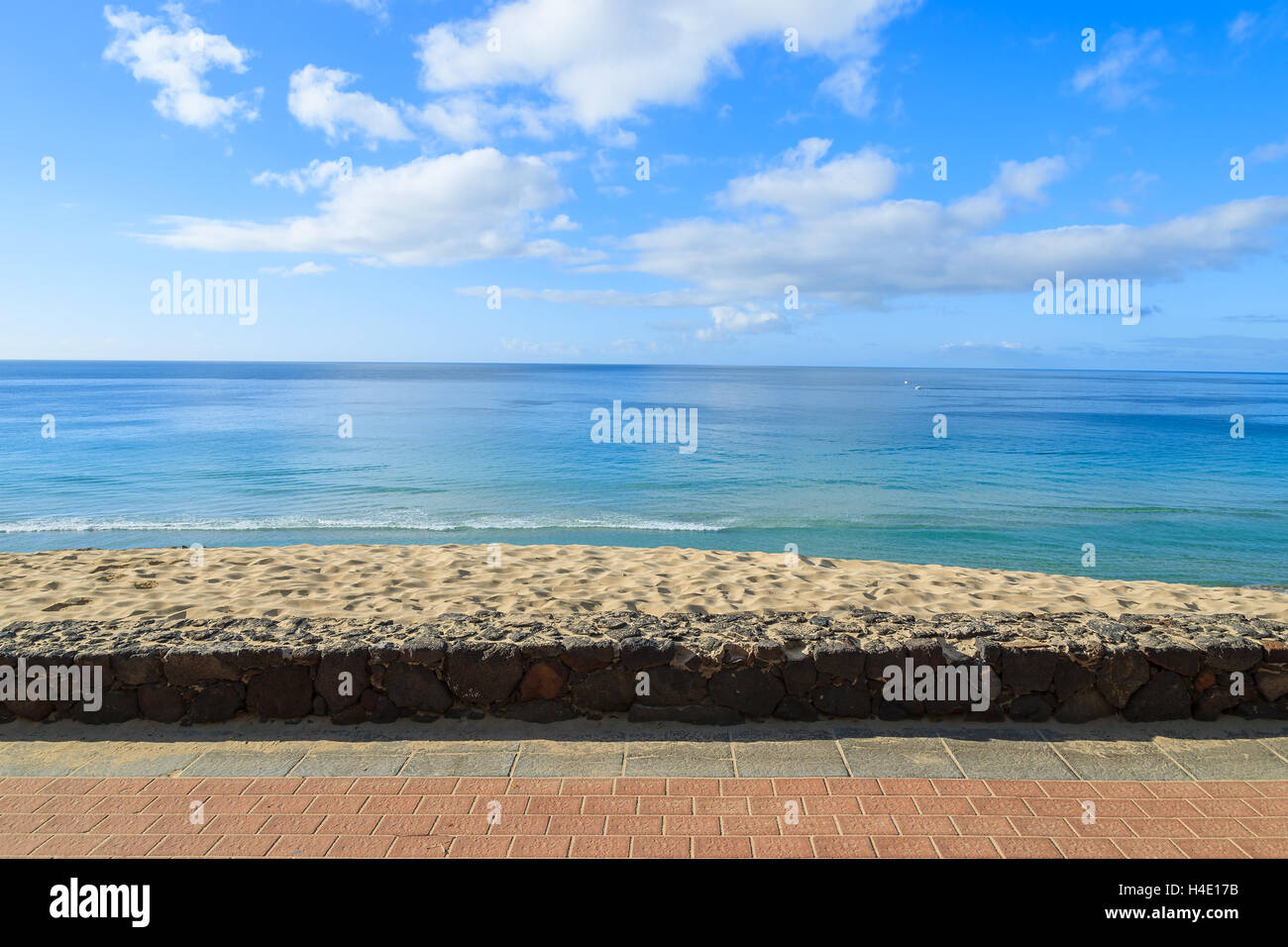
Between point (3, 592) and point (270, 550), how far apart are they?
3.23 metres

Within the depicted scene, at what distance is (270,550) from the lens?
10742 millimetres

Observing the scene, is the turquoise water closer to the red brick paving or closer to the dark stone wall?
the dark stone wall

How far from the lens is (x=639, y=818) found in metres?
4.00

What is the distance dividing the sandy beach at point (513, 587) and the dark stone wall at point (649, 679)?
1.50 meters

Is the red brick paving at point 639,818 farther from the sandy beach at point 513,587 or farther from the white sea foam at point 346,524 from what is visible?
the white sea foam at point 346,524

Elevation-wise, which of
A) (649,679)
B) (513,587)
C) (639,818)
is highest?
(513,587)

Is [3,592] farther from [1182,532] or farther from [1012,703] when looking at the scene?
[1182,532]

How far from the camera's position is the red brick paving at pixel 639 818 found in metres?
3.73

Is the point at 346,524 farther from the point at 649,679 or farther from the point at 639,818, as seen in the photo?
the point at 639,818

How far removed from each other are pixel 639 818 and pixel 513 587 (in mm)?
4534

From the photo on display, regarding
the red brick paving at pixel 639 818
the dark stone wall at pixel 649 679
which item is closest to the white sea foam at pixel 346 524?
the dark stone wall at pixel 649 679

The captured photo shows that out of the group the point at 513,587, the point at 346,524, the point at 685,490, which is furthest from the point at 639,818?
the point at 685,490
